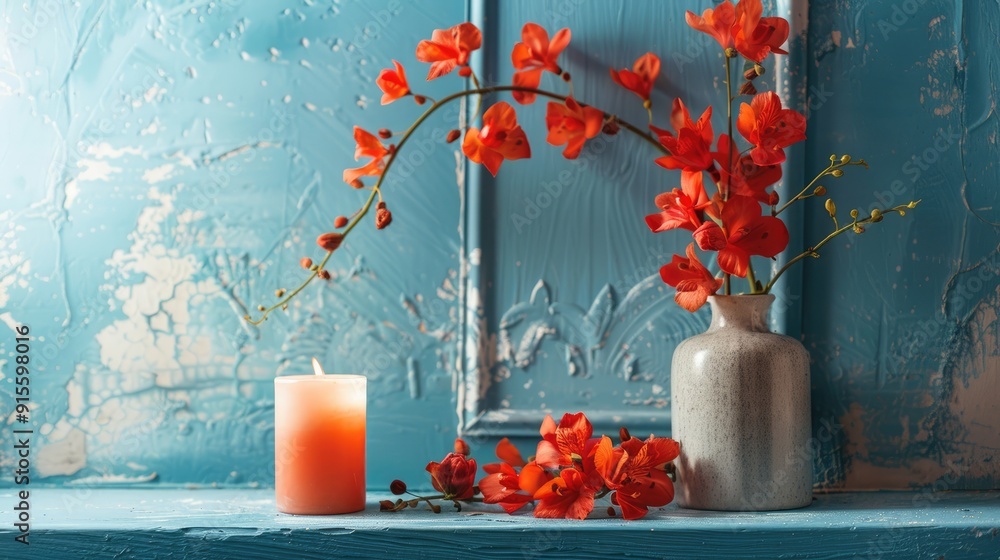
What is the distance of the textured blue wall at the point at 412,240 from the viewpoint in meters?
0.78

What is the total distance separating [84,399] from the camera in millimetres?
796

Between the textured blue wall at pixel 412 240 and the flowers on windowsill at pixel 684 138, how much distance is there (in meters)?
0.03

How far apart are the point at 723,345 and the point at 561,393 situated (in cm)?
18

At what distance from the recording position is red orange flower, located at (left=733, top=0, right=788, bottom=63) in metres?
0.69

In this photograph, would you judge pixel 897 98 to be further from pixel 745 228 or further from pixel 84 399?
pixel 84 399

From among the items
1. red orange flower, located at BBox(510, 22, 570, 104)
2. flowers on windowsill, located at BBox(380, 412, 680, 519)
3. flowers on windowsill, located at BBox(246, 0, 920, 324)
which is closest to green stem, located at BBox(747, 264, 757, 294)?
flowers on windowsill, located at BBox(246, 0, 920, 324)

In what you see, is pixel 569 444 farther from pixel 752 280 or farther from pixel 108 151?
pixel 108 151

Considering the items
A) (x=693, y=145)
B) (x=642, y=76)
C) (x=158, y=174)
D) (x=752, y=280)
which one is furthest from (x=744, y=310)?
(x=158, y=174)

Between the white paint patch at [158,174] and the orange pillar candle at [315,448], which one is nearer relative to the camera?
the orange pillar candle at [315,448]

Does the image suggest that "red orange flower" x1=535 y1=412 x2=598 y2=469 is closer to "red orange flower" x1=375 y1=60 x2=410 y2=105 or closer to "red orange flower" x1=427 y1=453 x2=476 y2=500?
"red orange flower" x1=427 y1=453 x2=476 y2=500

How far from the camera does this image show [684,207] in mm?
678

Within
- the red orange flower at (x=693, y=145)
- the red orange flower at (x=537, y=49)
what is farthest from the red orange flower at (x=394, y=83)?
the red orange flower at (x=693, y=145)

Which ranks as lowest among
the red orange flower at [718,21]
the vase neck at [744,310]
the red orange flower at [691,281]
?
the vase neck at [744,310]

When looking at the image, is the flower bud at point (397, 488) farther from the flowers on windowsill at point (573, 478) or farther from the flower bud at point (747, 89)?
the flower bud at point (747, 89)
